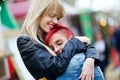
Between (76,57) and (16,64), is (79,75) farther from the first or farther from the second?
(16,64)

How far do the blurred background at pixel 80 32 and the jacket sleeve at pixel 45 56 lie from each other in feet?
14.0

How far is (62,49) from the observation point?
3844mm

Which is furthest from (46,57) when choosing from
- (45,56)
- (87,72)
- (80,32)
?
(80,32)

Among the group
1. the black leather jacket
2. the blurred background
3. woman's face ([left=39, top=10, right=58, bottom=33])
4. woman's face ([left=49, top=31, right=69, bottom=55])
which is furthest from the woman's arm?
the blurred background

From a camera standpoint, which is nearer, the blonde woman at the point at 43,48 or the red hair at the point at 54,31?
the blonde woman at the point at 43,48

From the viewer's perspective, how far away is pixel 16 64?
344 inches

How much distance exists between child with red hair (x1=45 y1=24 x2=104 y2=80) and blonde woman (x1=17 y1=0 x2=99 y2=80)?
1.2 inches

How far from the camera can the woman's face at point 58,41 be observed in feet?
12.7

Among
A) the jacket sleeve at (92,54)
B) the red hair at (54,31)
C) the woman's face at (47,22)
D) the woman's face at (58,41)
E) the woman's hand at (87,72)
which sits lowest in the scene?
the woman's hand at (87,72)

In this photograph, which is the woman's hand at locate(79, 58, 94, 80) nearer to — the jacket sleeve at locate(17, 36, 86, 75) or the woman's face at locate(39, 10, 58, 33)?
the jacket sleeve at locate(17, 36, 86, 75)

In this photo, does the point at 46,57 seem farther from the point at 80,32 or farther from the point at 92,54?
the point at 80,32

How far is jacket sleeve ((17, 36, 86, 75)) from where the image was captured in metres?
3.75

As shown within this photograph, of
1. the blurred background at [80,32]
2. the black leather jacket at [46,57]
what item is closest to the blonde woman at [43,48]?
the black leather jacket at [46,57]

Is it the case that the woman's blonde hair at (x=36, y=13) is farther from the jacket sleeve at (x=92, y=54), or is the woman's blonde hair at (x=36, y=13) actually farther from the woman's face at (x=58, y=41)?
the jacket sleeve at (x=92, y=54)
